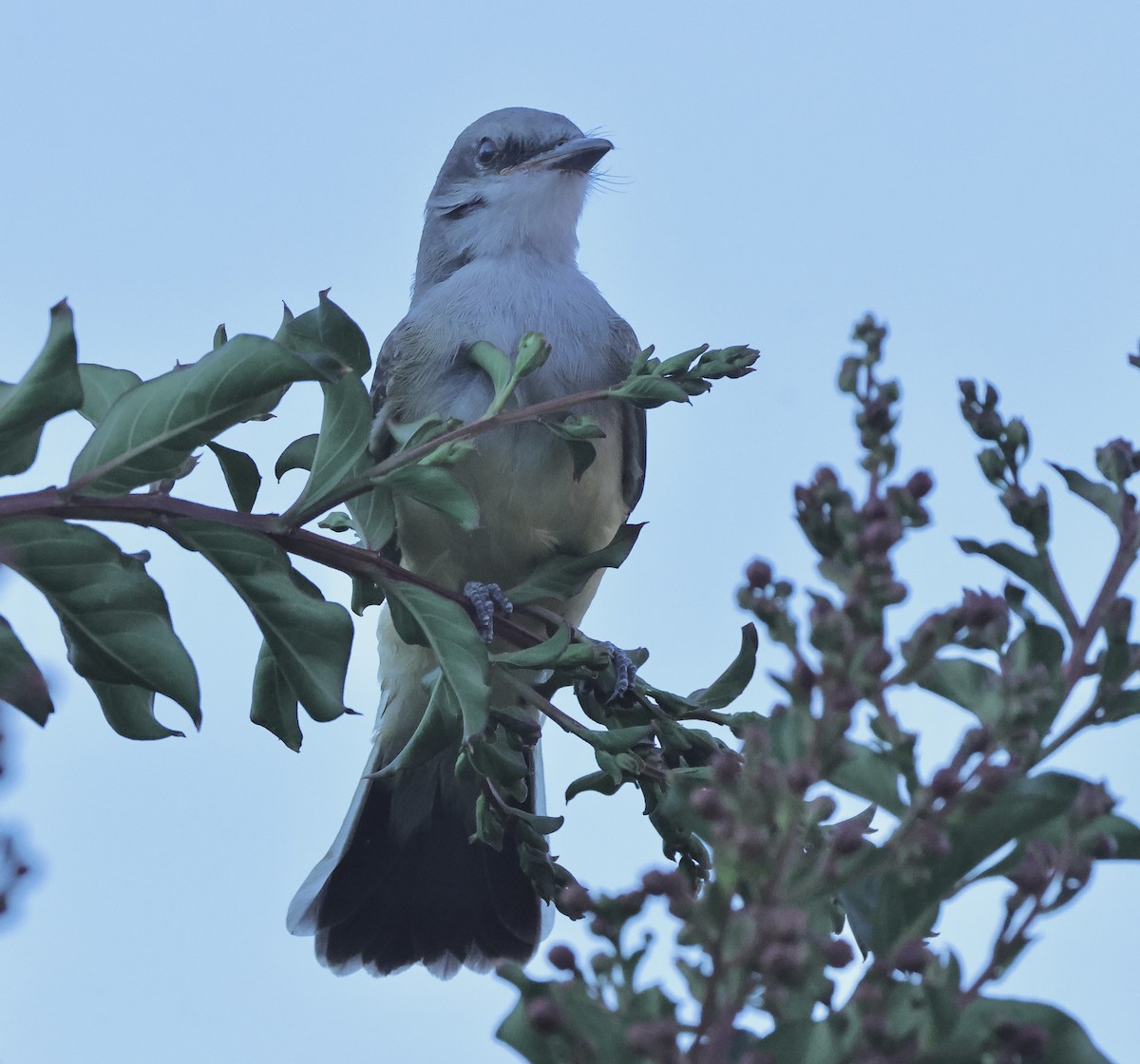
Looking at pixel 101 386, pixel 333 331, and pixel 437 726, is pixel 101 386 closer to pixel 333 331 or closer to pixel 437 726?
pixel 333 331

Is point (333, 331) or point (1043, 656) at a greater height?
point (333, 331)

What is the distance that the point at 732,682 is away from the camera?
333cm

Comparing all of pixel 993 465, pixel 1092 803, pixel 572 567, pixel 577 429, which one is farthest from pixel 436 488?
pixel 1092 803

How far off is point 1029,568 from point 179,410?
1.45 metres

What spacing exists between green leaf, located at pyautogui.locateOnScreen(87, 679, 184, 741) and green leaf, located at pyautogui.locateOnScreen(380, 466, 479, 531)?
57cm

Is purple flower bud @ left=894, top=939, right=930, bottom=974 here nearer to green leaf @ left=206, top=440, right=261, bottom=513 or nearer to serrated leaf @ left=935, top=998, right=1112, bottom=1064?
serrated leaf @ left=935, top=998, right=1112, bottom=1064

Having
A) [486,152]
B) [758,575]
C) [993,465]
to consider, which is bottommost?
[758,575]

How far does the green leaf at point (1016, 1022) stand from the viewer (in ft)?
5.32

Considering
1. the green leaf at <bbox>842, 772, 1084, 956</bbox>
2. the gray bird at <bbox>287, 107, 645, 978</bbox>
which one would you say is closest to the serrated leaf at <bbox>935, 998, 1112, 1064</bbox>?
the green leaf at <bbox>842, 772, 1084, 956</bbox>

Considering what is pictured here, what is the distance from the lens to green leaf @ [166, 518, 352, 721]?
2.77 m

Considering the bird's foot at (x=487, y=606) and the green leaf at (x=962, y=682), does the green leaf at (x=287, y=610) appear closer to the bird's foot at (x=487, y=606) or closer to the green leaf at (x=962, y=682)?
the bird's foot at (x=487, y=606)

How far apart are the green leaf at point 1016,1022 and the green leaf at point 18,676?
151 cm

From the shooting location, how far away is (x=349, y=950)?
5613 millimetres

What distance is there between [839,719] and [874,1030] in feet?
0.98
